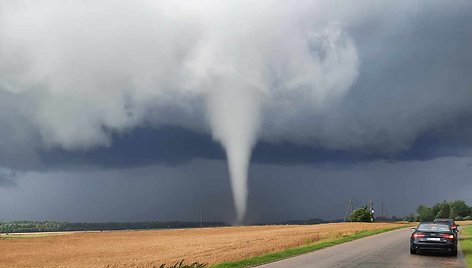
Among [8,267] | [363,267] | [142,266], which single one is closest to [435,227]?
[363,267]

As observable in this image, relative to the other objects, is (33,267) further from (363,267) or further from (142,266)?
(363,267)

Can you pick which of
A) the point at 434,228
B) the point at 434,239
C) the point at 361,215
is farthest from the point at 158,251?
the point at 361,215

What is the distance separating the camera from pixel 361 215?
140 m

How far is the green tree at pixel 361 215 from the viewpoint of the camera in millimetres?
139625

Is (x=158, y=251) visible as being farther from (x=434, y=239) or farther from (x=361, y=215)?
(x=361, y=215)

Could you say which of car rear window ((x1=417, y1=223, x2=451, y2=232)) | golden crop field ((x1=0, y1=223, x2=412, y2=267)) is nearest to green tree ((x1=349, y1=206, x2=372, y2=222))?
golden crop field ((x1=0, y1=223, x2=412, y2=267))

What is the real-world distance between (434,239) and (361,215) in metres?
117

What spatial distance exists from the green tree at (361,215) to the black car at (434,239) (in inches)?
4548

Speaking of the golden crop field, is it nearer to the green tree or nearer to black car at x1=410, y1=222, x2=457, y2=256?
black car at x1=410, y1=222, x2=457, y2=256

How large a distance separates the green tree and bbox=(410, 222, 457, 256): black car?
116 meters

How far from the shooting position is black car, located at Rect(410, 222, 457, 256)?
26094mm

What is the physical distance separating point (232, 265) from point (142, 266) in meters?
9.62

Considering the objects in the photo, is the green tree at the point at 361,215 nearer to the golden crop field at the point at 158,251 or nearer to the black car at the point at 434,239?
the golden crop field at the point at 158,251

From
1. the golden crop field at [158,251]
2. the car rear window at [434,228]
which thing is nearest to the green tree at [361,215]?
the golden crop field at [158,251]
